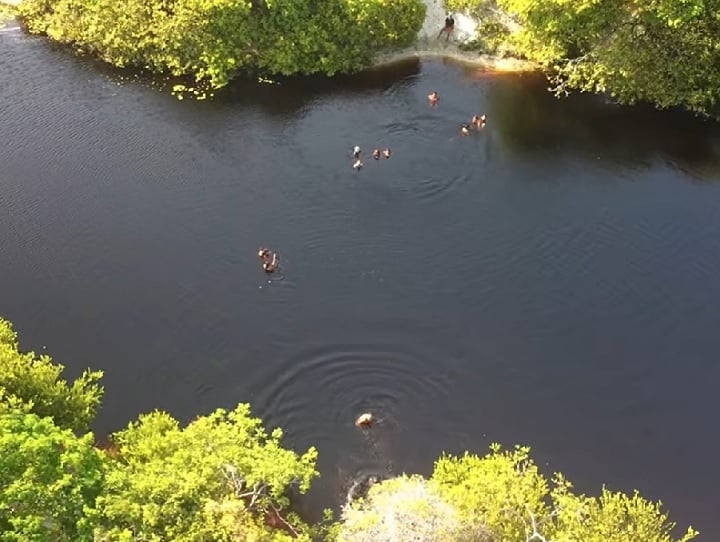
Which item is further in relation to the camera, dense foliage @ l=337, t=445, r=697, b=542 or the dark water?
the dark water

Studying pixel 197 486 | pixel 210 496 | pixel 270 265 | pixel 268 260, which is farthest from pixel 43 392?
pixel 268 260

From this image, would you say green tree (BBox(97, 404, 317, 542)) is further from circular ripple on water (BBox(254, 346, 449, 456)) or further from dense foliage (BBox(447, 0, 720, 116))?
dense foliage (BBox(447, 0, 720, 116))

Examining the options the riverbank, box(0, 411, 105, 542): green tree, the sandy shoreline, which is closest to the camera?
box(0, 411, 105, 542): green tree

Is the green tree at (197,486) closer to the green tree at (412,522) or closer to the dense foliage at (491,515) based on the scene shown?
the green tree at (412,522)

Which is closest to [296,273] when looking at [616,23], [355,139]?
[355,139]

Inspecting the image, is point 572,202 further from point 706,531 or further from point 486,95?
point 706,531

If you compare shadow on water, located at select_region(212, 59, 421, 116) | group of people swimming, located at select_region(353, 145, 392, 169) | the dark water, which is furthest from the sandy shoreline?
group of people swimming, located at select_region(353, 145, 392, 169)

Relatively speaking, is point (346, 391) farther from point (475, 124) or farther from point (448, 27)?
point (448, 27)
